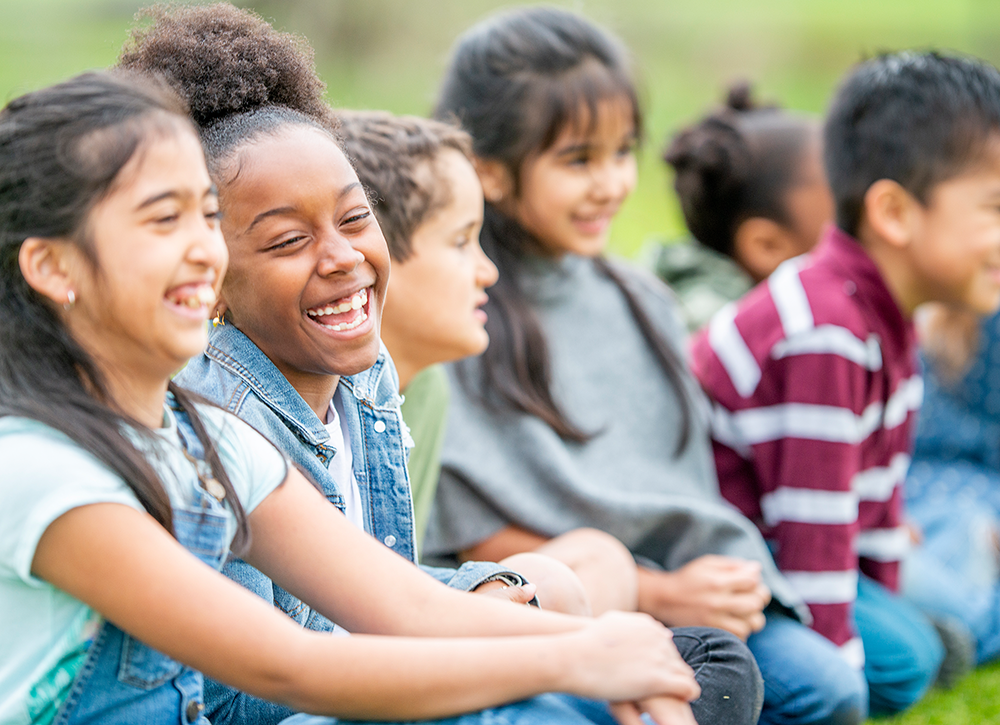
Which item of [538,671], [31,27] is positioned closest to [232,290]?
[538,671]

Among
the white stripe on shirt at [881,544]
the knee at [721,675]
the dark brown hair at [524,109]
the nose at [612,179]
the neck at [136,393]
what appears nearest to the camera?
the neck at [136,393]

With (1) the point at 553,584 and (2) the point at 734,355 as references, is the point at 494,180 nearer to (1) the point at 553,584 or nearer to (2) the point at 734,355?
(2) the point at 734,355

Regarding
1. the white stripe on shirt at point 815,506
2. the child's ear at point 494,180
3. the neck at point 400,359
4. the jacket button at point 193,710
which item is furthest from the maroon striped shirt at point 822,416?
the jacket button at point 193,710

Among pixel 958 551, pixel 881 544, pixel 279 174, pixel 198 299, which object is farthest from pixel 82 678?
pixel 958 551

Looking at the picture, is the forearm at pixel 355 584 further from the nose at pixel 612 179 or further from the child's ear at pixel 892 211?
the child's ear at pixel 892 211

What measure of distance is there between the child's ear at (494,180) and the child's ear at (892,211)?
2.78ft

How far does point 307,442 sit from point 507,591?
34 centimetres

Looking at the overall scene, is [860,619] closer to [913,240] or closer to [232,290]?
[913,240]

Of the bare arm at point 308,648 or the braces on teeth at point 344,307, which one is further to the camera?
the braces on teeth at point 344,307

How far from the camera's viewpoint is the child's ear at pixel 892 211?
2545 mm

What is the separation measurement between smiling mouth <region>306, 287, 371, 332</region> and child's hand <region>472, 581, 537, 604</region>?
40 centimetres

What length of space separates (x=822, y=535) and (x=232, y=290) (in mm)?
1393

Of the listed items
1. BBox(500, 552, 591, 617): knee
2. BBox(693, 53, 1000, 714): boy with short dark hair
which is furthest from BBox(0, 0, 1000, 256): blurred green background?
BBox(500, 552, 591, 617): knee

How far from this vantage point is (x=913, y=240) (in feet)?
8.32
